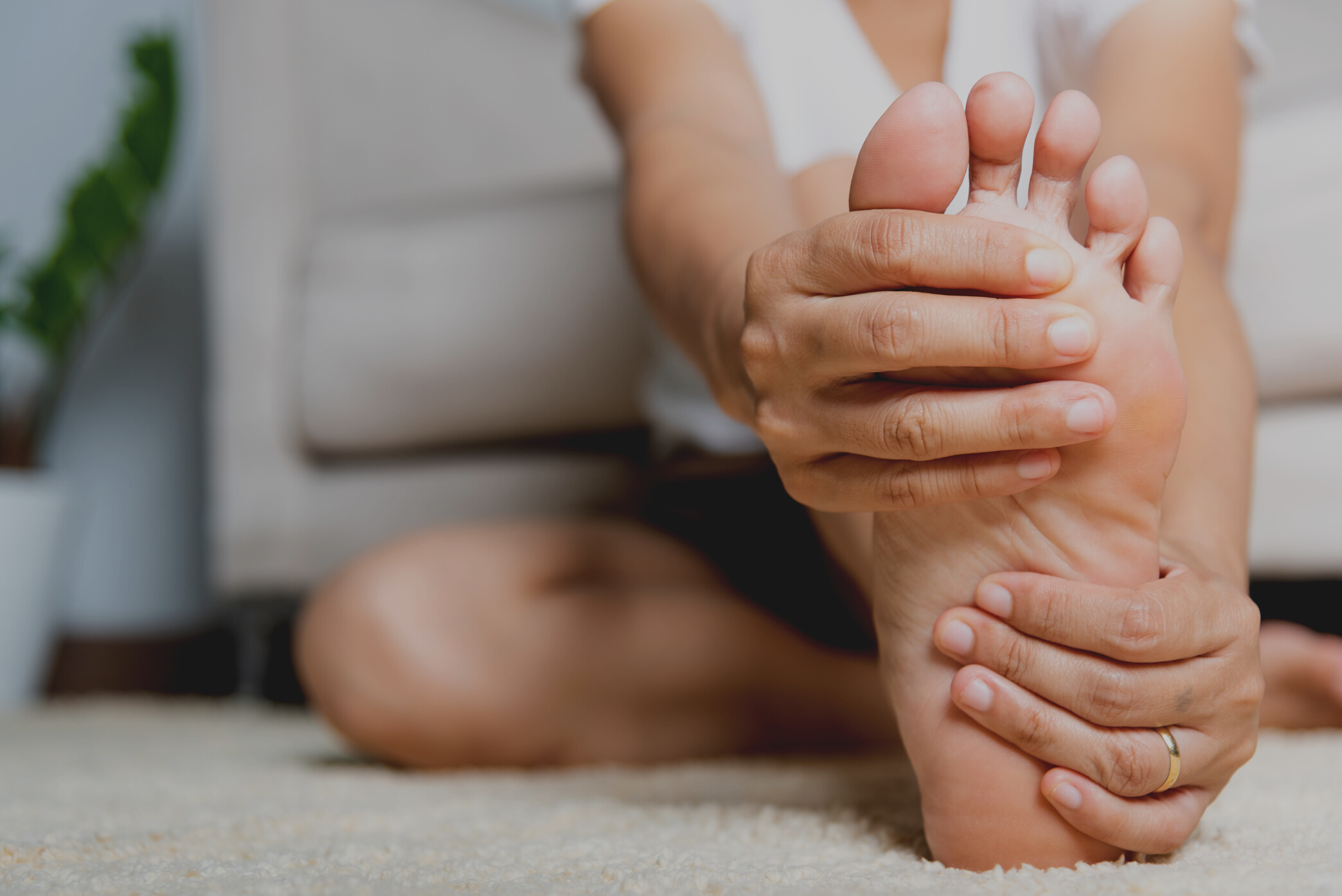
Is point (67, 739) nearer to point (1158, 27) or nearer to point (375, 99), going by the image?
point (375, 99)

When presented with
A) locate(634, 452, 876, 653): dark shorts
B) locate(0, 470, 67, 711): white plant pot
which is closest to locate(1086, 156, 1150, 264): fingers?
locate(634, 452, 876, 653): dark shorts

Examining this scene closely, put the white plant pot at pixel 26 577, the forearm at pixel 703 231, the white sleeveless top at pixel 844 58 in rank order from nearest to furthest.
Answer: the forearm at pixel 703 231, the white sleeveless top at pixel 844 58, the white plant pot at pixel 26 577

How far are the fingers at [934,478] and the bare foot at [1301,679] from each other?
0.44 meters

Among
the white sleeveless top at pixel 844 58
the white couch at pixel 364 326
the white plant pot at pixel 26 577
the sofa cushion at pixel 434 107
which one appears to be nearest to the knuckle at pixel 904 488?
the white sleeveless top at pixel 844 58

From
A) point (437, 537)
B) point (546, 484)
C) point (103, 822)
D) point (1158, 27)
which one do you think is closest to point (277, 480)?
point (546, 484)

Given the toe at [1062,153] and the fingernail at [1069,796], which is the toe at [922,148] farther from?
the fingernail at [1069,796]

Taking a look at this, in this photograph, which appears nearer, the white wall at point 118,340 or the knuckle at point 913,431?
the knuckle at point 913,431

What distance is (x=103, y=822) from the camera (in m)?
0.48

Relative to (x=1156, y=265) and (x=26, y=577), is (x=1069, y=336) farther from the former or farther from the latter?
(x=26, y=577)

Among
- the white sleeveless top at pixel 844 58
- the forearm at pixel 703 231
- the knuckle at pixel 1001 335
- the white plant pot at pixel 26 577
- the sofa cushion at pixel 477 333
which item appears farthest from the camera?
the white plant pot at pixel 26 577

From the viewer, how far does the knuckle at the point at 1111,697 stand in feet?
1.10

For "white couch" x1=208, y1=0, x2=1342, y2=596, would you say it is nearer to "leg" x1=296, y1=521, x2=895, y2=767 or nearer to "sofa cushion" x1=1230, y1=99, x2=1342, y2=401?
"sofa cushion" x1=1230, y1=99, x2=1342, y2=401

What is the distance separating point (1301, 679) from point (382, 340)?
85cm

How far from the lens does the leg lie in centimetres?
69
